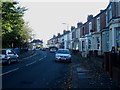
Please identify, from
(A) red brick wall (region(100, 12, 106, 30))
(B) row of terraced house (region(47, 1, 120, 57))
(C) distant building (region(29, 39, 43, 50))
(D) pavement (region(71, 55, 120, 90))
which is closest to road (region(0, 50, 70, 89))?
(D) pavement (region(71, 55, 120, 90))

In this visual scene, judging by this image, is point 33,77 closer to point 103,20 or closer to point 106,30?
point 106,30

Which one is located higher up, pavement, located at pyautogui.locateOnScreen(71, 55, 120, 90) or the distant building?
the distant building

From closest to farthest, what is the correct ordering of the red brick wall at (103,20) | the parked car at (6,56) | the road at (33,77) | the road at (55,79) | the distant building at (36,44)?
the road at (55,79)
the road at (33,77)
the parked car at (6,56)
the red brick wall at (103,20)
the distant building at (36,44)

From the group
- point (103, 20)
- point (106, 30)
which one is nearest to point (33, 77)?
point (106, 30)

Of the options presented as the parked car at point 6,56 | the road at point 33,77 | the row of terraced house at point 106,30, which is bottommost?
the road at point 33,77

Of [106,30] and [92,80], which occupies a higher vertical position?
[106,30]

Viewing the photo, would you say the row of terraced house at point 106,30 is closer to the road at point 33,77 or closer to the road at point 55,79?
the road at point 55,79

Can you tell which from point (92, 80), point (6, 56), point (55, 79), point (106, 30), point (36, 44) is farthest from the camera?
point (36, 44)

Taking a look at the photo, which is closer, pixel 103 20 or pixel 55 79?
pixel 55 79

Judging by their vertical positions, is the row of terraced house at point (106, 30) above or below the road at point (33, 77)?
above

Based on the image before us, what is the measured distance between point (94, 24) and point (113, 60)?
29.2 meters

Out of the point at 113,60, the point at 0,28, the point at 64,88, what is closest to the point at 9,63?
the point at 0,28

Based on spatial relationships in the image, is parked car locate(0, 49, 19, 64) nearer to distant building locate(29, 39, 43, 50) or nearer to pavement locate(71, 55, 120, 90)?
pavement locate(71, 55, 120, 90)

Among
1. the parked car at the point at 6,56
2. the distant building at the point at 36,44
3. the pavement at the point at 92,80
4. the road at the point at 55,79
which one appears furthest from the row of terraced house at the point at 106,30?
the distant building at the point at 36,44
